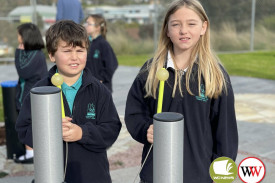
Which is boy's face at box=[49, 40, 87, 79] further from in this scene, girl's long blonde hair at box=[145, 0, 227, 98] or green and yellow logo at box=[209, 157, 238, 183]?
green and yellow logo at box=[209, 157, 238, 183]

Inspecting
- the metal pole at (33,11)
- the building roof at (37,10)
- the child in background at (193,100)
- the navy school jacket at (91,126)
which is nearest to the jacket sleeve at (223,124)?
the child in background at (193,100)

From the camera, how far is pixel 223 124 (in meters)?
2.25

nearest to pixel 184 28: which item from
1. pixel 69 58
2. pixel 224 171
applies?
pixel 69 58

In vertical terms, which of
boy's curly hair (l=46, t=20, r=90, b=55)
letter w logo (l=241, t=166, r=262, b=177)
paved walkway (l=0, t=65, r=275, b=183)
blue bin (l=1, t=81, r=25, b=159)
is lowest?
paved walkway (l=0, t=65, r=275, b=183)

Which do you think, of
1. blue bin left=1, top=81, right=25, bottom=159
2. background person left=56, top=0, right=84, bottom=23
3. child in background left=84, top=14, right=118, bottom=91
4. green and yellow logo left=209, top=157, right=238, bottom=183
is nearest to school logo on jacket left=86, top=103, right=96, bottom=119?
green and yellow logo left=209, top=157, right=238, bottom=183

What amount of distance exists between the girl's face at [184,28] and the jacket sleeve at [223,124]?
12.7 inches

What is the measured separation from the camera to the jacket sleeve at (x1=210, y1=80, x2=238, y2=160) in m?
2.25

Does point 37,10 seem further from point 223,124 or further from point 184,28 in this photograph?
point 223,124

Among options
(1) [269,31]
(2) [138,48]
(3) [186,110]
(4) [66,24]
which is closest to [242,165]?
(3) [186,110]

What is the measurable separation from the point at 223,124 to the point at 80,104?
0.79 metres

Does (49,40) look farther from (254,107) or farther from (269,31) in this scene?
(269,31)

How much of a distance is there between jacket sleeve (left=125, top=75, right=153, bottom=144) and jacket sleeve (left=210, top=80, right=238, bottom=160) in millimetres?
353

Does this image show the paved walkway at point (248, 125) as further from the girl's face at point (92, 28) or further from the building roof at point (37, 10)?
the building roof at point (37, 10)

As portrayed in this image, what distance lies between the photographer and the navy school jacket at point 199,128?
2.24 meters
